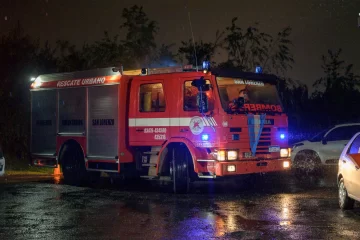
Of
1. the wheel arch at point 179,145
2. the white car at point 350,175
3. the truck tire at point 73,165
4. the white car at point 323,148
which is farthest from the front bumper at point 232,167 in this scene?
the white car at point 323,148

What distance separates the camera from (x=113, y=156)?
49.4ft

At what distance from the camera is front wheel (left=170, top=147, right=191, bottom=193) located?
13750 mm

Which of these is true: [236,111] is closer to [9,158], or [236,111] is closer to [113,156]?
[113,156]

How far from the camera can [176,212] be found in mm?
11109

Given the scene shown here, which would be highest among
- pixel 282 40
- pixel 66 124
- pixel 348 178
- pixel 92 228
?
pixel 282 40

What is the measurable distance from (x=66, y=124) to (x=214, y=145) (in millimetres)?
5340

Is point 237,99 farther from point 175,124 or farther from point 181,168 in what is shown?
point 181,168

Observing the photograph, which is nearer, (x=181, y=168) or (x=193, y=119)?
(x=193, y=119)

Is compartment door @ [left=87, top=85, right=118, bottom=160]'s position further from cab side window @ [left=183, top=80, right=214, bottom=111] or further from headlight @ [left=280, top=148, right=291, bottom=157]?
headlight @ [left=280, top=148, right=291, bottom=157]

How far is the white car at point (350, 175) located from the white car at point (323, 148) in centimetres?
742

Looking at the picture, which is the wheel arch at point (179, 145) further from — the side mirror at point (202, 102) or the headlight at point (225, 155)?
the side mirror at point (202, 102)

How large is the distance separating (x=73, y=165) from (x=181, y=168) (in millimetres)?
4206

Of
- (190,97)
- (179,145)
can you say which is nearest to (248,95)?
(190,97)

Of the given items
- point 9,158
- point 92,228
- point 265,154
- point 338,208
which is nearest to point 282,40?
point 9,158
